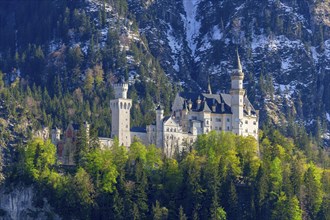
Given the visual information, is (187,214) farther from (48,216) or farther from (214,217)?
(48,216)

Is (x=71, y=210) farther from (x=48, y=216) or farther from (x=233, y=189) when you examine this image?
(x=233, y=189)

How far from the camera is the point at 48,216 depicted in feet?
653

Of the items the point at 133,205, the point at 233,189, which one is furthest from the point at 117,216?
the point at 233,189

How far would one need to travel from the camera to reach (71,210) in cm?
19775

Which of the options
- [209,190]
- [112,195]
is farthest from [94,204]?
[209,190]

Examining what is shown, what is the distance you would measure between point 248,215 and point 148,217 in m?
14.4

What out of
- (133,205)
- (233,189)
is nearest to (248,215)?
(233,189)

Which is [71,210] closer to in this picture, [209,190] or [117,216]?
[117,216]

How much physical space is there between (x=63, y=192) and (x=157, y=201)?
13.4 metres

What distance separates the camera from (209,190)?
19900 centimetres

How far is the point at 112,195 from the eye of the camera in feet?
648

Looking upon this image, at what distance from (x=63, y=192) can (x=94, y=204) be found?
491 cm

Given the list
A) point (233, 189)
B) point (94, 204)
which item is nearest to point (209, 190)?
point (233, 189)

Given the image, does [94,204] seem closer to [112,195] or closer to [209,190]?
[112,195]
